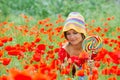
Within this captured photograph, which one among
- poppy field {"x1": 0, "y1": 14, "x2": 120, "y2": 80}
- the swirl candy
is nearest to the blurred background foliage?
poppy field {"x1": 0, "y1": 14, "x2": 120, "y2": 80}

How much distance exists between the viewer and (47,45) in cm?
471

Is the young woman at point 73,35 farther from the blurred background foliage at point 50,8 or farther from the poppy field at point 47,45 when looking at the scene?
the blurred background foliage at point 50,8

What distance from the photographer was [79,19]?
399 cm

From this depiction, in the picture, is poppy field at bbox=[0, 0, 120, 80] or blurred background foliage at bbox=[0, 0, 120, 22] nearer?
poppy field at bbox=[0, 0, 120, 80]

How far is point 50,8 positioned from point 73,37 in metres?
6.63

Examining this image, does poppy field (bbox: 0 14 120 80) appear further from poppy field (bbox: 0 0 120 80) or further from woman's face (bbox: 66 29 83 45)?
woman's face (bbox: 66 29 83 45)

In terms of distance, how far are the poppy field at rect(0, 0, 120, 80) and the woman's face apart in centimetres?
20

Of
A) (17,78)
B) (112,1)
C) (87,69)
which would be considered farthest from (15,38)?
(112,1)

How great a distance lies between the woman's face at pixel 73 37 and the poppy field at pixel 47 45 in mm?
197

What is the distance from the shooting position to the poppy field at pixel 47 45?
257 cm

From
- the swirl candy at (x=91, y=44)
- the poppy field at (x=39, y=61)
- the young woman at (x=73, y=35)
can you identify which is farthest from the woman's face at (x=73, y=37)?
the swirl candy at (x=91, y=44)

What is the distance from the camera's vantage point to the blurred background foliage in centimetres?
992

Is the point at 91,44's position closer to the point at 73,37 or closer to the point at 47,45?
the point at 73,37

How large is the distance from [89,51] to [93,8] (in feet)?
26.7
